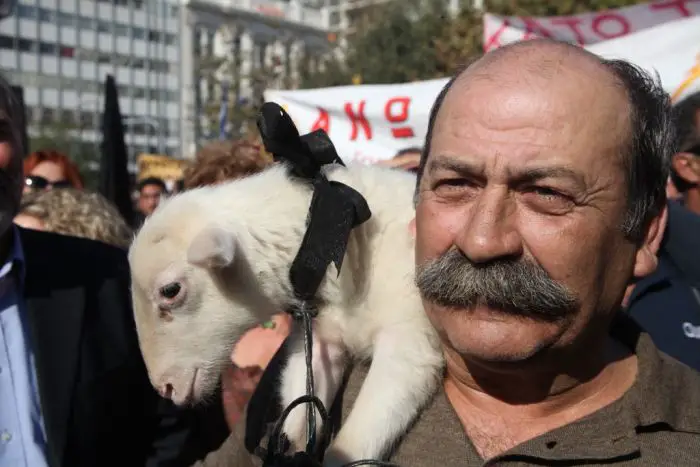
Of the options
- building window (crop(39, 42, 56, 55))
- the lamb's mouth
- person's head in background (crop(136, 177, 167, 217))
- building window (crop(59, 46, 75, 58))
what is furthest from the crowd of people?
building window (crop(59, 46, 75, 58))

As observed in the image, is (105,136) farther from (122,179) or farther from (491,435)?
(491,435)

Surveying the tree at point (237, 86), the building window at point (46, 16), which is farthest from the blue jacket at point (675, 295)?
the building window at point (46, 16)

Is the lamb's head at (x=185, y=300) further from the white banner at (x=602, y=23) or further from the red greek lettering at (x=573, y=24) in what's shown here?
the red greek lettering at (x=573, y=24)

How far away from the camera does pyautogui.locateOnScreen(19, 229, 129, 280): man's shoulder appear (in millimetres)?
2902

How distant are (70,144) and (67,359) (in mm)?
48847

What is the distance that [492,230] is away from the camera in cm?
162

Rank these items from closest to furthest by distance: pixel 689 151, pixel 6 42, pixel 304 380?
pixel 304 380 < pixel 689 151 < pixel 6 42

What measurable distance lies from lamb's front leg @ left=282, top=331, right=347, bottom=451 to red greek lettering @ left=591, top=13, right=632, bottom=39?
4.89 meters

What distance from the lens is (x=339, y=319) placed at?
2.14 m

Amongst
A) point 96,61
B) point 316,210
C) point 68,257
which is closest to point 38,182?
point 68,257

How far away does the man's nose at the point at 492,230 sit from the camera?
63.4 inches

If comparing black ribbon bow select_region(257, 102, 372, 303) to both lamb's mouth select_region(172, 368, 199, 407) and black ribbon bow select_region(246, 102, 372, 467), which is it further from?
lamb's mouth select_region(172, 368, 199, 407)

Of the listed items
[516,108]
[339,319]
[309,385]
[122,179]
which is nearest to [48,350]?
[339,319]

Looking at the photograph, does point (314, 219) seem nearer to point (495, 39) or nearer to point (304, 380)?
point (304, 380)
